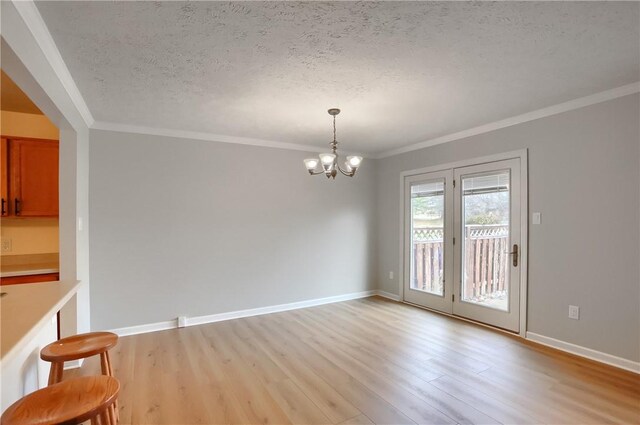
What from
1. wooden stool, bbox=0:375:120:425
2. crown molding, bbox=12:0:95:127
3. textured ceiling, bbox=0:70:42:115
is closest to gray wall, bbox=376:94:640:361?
wooden stool, bbox=0:375:120:425

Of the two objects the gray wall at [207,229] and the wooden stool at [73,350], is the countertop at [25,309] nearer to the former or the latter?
the wooden stool at [73,350]

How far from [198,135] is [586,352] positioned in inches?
191

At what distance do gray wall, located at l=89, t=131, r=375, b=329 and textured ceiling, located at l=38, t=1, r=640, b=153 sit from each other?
0.70 metres

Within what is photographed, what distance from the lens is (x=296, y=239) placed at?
16.0ft

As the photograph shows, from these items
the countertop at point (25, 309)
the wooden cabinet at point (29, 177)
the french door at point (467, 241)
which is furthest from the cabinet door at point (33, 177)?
the french door at point (467, 241)

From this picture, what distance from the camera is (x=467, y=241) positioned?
13.8ft

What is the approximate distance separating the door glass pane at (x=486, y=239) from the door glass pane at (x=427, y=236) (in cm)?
39

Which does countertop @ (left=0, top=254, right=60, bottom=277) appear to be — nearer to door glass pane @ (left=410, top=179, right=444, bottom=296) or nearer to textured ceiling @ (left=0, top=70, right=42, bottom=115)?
textured ceiling @ (left=0, top=70, right=42, bottom=115)

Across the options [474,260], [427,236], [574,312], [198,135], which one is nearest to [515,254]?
[474,260]

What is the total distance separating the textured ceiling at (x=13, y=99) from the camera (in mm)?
2834

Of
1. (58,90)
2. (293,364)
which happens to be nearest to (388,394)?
(293,364)

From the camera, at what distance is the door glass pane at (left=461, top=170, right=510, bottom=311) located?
3.80 meters

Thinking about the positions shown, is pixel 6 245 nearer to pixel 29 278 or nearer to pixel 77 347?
pixel 29 278

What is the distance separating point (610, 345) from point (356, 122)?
3.28 m
